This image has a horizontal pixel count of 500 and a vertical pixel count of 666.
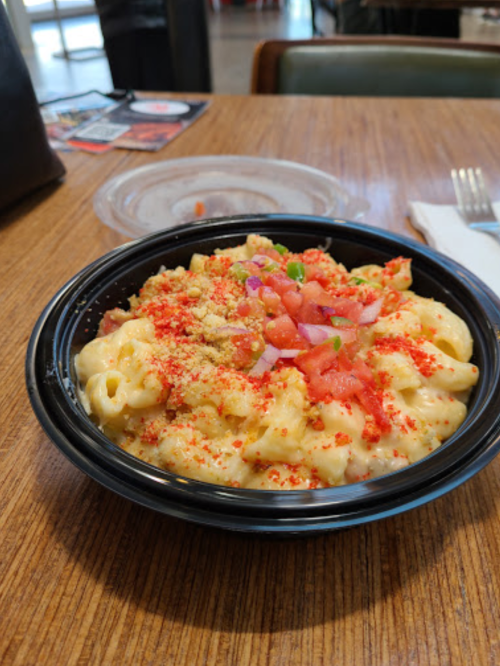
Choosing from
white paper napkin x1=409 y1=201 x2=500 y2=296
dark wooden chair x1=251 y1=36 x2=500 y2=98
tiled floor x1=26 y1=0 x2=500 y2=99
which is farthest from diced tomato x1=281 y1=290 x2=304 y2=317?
tiled floor x1=26 y1=0 x2=500 y2=99

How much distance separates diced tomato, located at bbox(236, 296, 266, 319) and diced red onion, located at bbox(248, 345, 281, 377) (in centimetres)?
8

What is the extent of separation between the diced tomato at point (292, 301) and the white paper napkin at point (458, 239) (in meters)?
0.50

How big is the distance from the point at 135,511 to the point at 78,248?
30.7 inches

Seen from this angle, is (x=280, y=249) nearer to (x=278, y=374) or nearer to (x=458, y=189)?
(x=278, y=374)

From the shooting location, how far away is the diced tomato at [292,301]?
2.83 ft

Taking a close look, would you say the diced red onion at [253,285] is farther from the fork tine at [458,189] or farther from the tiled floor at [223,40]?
the tiled floor at [223,40]

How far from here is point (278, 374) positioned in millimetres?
773

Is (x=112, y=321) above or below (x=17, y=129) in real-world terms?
below

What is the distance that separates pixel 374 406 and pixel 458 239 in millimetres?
702

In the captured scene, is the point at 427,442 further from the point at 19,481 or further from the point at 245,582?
the point at 19,481

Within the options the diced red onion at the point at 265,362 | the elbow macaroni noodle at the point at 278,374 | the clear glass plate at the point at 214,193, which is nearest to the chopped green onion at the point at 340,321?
the elbow macaroni noodle at the point at 278,374

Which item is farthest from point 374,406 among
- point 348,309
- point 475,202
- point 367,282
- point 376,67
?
point 376,67

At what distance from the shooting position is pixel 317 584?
2.10 ft

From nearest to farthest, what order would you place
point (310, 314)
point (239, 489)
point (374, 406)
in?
point (239, 489) → point (374, 406) → point (310, 314)
